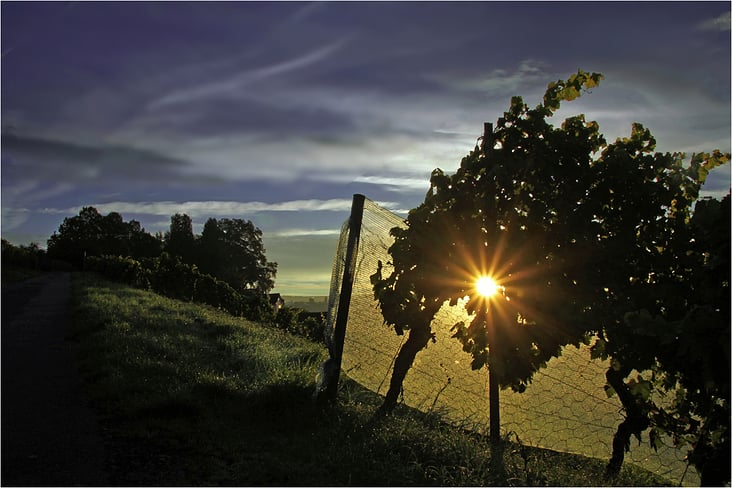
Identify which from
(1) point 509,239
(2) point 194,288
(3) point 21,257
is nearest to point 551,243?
(1) point 509,239

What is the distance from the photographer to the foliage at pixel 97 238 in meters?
96.5

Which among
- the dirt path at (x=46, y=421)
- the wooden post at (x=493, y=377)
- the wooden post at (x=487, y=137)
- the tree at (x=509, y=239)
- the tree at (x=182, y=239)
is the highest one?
the tree at (x=182, y=239)

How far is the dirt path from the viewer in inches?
194

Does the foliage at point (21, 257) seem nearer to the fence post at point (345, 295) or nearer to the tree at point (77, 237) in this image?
the tree at point (77, 237)

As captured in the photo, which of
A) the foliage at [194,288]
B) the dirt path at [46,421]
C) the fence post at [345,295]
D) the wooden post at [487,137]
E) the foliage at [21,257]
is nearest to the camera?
the dirt path at [46,421]

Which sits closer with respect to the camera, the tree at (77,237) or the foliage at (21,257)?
the foliage at (21,257)

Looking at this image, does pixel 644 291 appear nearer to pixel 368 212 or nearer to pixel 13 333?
pixel 368 212

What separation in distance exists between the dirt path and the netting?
3.19 meters

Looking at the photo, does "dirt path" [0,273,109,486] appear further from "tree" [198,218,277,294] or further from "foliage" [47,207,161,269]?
"foliage" [47,207,161,269]

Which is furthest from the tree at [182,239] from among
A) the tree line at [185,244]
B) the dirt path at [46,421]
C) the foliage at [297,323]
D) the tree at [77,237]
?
the dirt path at [46,421]

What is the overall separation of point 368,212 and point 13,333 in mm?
9630

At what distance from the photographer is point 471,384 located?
7910 millimetres

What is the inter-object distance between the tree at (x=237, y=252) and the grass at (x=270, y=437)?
73.5 metres

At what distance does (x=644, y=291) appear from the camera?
5.94m
